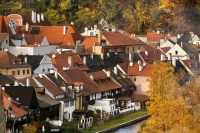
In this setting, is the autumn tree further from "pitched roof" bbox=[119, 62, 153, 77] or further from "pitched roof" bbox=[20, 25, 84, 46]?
"pitched roof" bbox=[20, 25, 84, 46]

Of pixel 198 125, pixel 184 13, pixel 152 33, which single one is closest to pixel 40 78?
pixel 198 125

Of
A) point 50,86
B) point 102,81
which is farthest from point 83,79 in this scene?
point 50,86

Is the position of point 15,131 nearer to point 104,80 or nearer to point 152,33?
point 104,80

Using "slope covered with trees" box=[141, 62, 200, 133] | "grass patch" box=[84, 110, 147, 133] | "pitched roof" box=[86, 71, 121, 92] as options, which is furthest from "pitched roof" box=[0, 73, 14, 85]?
"slope covered with trees" box=[141, 62, 200, 133]

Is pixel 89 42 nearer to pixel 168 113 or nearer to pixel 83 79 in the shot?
pixel 83 79

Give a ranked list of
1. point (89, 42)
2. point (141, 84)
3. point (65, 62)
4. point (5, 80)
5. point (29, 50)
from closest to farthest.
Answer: point (5, 80) < point (65, 62) < point (141, 84) < point (29, 50) < point (89, 42)

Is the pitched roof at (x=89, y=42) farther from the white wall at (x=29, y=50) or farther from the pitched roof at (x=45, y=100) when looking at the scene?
the pitched roof at (x=45, y=100)
